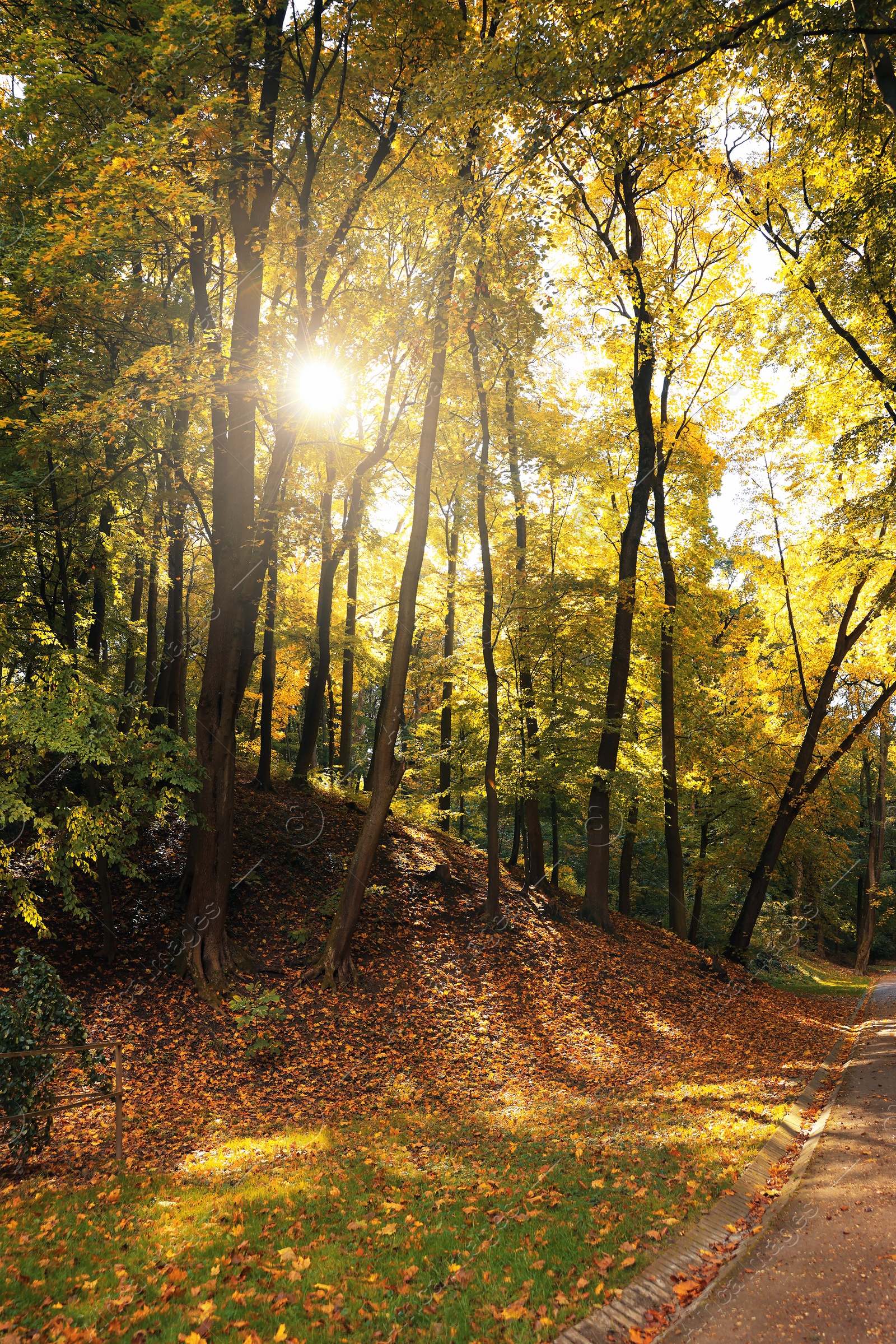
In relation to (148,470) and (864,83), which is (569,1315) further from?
(148,470)

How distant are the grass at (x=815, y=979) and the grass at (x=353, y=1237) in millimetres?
13758

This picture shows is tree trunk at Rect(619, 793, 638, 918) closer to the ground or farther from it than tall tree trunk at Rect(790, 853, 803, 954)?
farther from it

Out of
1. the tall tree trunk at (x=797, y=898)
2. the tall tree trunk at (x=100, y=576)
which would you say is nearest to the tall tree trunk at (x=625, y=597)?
the tall tree trunk at (x=100, y=576)

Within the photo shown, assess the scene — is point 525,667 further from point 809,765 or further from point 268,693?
point 809,765

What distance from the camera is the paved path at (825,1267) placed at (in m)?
3.82

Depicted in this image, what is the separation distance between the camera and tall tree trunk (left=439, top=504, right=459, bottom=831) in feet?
60.4

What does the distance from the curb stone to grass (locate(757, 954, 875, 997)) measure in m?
12.5

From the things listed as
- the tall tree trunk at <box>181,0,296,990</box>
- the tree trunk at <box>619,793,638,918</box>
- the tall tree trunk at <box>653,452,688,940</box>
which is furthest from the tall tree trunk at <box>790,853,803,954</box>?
the tall tree trunk at <box>181,0,296,990</box>

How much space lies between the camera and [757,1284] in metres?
4.25

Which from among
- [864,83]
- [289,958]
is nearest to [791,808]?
[289,958]

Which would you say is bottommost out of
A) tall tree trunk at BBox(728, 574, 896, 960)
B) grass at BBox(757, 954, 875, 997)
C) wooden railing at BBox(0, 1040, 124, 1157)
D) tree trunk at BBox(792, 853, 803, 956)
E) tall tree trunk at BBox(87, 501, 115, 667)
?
grass at BBox(757, 954, 875, 997)

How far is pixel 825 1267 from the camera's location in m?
4.37

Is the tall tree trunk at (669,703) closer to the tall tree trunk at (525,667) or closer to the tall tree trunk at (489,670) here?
the tall tree trunk at (525,667)

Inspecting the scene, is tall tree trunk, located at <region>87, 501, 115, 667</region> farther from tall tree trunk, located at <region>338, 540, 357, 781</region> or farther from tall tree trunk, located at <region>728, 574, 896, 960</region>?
tall tree trunk, located at <region>728, 574, 896, 960</region>
